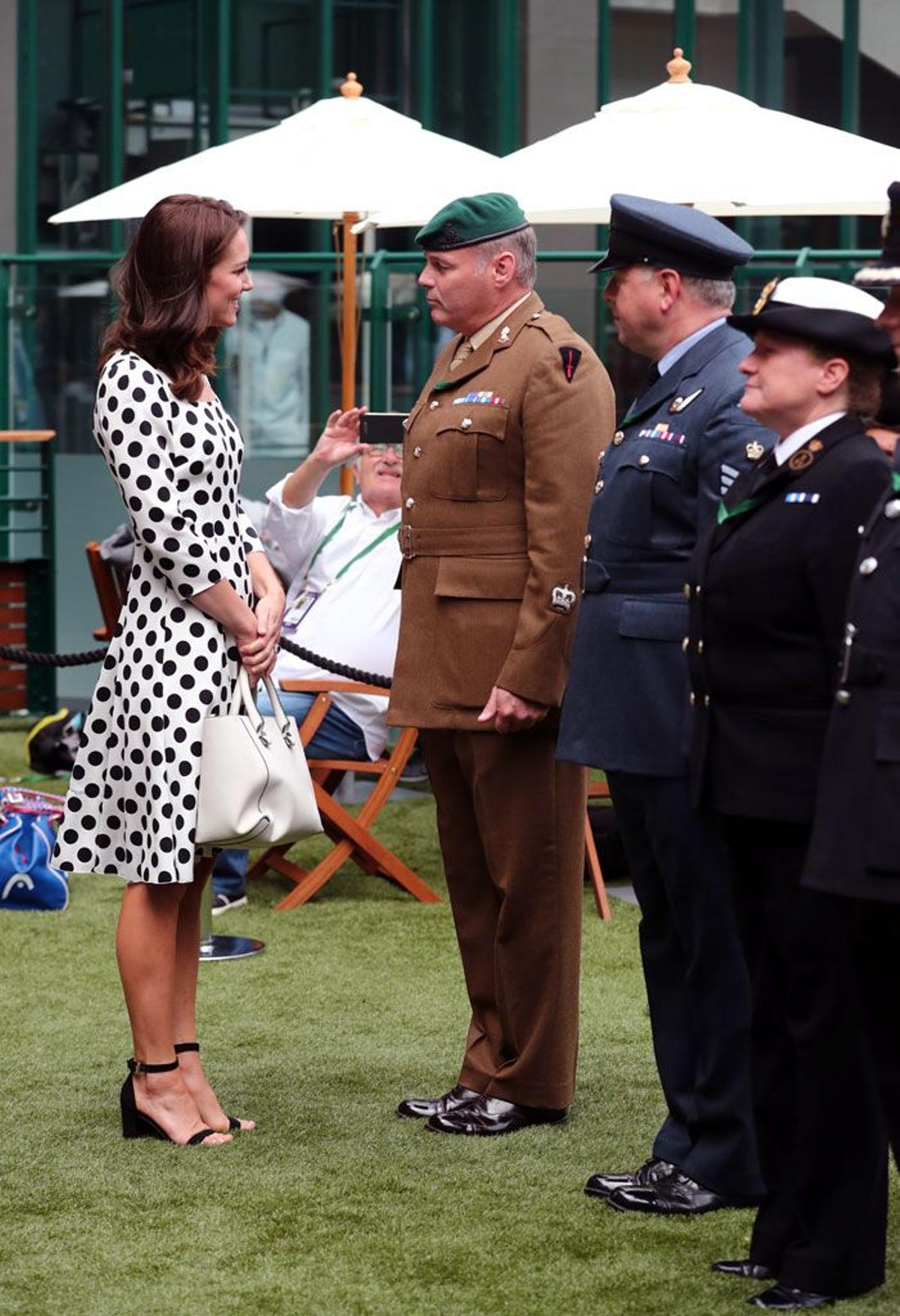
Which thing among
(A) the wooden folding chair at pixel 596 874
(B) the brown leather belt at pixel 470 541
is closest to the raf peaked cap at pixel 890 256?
(B) the brown leather belt at pixel 470 541

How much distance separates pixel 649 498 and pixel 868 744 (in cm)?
108

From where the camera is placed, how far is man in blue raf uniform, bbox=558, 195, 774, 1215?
14.3ft

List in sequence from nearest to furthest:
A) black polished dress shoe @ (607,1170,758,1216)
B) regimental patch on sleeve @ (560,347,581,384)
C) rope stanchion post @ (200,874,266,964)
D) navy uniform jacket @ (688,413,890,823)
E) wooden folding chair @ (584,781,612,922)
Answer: navy uniform jacket @ (688,413,890,823), black polished dress shoe @ (607,1170,758,1216), regimental patch on sleeve @ (560,347,581,384), rope stanchion post @ (200,874,266,964), wooden folding chair @ (584,781,612,922)

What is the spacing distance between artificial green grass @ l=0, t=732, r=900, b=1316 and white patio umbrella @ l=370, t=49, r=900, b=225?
9.91 feet

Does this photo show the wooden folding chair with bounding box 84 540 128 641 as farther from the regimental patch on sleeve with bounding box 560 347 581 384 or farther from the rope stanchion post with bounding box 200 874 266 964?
the regimental patch on sleeve with bounding box 560 347 581 384

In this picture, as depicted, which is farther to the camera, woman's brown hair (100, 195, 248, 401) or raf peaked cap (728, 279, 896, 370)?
woman's brown hair (100, 195, 248, 401)

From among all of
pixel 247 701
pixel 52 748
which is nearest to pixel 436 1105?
pixel 247 701

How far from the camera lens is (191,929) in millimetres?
5098

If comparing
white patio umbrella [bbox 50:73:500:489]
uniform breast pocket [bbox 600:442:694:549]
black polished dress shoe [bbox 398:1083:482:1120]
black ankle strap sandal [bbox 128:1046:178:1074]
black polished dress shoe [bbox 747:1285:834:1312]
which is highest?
white patio umbrella [bbox 50:73:500:489]

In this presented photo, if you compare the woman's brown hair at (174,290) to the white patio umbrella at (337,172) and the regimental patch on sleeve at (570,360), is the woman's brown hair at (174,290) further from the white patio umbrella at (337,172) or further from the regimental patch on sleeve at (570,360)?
the white patio umbrella at (337,172)

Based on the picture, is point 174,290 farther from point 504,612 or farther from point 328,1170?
point 328,1170

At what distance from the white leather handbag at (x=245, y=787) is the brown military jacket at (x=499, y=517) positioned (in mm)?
344

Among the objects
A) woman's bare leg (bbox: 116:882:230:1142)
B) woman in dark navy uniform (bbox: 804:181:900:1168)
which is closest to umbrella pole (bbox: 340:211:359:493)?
woman's bare leg (bbox: 116:882:230:1142)

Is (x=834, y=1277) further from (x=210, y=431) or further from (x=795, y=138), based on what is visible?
(x=795, y=138)
